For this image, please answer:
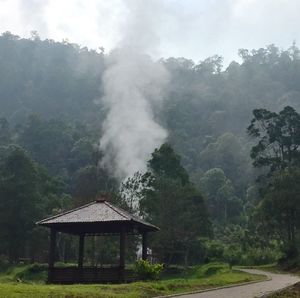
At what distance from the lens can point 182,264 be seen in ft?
140

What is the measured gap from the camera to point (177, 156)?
47.2 m

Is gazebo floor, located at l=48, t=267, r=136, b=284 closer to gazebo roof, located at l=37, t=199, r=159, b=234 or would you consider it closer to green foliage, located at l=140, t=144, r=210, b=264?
gazebo roof, located at l=37, t=199, r=159, b=234

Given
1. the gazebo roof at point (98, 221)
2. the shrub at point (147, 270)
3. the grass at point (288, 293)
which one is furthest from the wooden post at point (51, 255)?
the grass at point (288, 293)

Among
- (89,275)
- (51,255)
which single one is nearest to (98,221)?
(89,275)

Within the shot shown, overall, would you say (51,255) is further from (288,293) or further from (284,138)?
(284,138)

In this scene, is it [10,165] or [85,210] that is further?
[10,165]

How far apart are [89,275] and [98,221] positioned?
7.75 feet

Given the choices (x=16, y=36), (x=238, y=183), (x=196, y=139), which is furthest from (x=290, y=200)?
(x=16, y=36)

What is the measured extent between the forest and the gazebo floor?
1456cm

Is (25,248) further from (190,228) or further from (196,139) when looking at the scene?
(196,139)

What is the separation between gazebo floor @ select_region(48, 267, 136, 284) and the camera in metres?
22.4

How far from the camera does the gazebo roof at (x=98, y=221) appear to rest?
2256cm

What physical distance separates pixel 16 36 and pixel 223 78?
212 feet

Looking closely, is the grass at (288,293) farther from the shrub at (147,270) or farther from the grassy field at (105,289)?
the shrub at (147,270)
